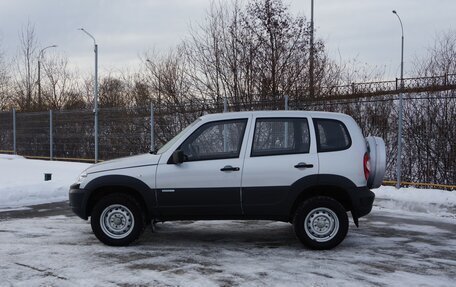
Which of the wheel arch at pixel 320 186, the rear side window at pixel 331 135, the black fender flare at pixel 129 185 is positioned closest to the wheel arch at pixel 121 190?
the black fender flare at pixel 129 185

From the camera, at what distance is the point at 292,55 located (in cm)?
1551

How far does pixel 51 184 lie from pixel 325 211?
7.83m

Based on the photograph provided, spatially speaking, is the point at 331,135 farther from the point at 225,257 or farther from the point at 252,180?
the point at 225,257

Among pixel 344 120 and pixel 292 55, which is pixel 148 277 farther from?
pixel 292 55

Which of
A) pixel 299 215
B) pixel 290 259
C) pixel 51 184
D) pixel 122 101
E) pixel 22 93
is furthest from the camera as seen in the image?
pixel 22 93

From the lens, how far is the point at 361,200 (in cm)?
625

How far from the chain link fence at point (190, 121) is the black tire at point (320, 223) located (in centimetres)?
570

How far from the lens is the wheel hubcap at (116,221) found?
6395 millimetres

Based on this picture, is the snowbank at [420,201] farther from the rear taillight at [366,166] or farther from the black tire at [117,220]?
the black tire at [117,220]

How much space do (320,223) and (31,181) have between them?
9453mm

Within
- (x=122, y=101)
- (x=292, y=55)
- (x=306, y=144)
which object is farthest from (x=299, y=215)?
(x=122, y=101)

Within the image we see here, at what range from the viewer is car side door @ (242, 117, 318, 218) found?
A: 6.22 m

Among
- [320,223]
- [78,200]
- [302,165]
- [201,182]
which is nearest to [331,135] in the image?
[302,165]

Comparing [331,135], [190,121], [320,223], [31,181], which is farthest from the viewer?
[190,121]
